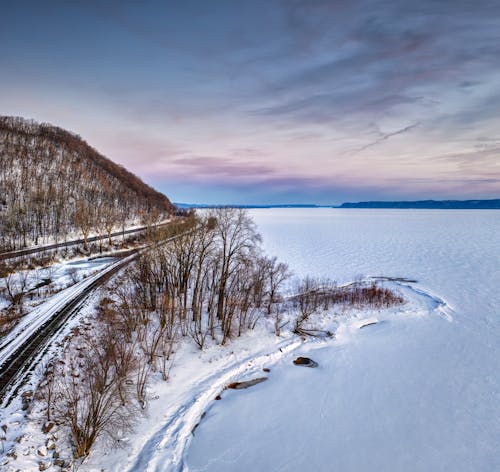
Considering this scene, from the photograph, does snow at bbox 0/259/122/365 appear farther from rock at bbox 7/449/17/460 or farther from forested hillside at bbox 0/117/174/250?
forested hillside at bbox 0/117/174/250

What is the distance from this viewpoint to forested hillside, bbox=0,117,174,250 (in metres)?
53.4

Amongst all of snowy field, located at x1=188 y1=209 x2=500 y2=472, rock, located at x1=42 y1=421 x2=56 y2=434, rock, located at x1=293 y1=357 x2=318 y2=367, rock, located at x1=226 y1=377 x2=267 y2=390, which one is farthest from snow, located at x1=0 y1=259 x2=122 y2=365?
rock, located at x1=293 y1=357 x2=318 y2=367

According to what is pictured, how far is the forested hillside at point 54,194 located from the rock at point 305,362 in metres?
32.3

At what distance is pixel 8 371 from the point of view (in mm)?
16000

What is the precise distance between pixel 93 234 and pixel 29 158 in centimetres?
3893

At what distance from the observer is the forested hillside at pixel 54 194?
53438mm

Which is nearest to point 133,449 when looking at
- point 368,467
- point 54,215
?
point 368,467

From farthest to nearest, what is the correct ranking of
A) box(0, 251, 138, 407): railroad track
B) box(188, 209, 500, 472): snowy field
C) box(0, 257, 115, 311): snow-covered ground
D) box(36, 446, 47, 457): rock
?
box(0, 257, 115, 311): snow-covered ground < box(0, 251, 138, 407): railroad track < box(188, 209, 500, 472): snowy field < box(36, 446, 47, 457): rock

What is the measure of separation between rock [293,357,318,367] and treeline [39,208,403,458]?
3.94 meters

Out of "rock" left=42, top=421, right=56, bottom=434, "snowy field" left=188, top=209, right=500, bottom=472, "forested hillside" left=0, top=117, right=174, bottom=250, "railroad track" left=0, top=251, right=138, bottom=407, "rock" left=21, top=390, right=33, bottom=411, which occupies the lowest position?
"snowy field" left=188, top=209, right=500, bottom=472

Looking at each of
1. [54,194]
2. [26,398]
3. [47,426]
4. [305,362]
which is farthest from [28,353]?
[54,194]

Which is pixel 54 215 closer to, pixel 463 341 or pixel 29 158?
pixel 29 158

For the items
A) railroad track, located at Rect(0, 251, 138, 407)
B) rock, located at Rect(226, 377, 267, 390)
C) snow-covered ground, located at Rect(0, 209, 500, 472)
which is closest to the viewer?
snow-covered ground, located at Rect(0, 209, 500, 472)

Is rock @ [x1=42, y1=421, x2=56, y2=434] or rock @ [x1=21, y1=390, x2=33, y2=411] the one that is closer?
rock @ [x1=42, y1=421, x2=56, y2=434]
